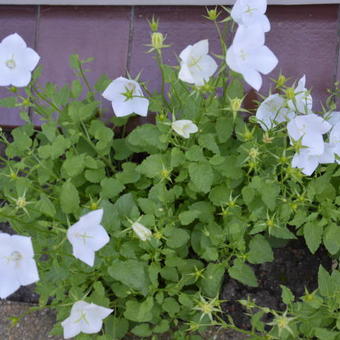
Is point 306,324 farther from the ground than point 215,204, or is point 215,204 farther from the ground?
point 215,204

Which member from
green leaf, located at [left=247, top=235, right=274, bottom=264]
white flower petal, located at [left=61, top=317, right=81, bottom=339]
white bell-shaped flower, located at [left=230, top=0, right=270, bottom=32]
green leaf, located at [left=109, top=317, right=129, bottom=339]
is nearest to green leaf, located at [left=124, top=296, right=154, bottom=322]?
green leaf, located at [left=109, top=317, right=129, bottom=339]

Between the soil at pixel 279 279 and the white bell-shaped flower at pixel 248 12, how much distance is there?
3.14 feet

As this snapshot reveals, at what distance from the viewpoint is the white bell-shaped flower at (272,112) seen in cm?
162

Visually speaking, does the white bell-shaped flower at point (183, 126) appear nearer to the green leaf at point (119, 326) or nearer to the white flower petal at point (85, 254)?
the white flower petal at point (85, 254)

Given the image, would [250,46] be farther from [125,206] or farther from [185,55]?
[125,206]

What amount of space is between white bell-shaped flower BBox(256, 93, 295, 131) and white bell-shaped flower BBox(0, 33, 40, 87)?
2.37 ft

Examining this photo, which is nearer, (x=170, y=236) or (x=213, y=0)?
(x=170, y=236)

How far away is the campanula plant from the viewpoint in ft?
5.17

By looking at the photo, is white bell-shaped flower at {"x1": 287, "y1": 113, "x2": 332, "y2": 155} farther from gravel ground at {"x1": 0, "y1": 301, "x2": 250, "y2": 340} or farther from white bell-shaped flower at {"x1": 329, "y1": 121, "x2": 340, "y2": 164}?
gravel ground at {"x1": 0, "y1": 301, "x2": 250, "y2": 340}

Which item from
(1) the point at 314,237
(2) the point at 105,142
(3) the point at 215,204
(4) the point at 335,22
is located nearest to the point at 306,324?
(1) the point at 314,237

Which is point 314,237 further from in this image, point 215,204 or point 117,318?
point 117,318

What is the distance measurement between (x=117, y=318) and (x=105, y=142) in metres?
0.66

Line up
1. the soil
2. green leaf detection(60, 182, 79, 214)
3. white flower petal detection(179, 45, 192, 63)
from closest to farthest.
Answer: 1. white flower petal detection(179, 45, 192, 63)
2. green leaf detection(60, 182, 79, 214)
3. the soil

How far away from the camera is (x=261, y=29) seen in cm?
148
